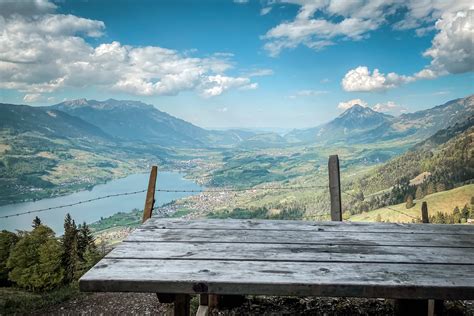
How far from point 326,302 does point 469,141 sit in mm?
101189

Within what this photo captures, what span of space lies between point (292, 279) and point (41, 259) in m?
19.5

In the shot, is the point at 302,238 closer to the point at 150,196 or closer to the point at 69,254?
the point at 150,196

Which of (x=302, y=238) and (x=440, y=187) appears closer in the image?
(x=302, y=238)

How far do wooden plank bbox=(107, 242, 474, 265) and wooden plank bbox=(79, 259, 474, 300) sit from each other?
0.30 ft

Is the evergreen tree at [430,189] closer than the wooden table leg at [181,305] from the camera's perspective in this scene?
No

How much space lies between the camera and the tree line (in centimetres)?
1709

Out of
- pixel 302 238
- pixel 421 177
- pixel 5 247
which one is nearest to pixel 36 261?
pixel 5 247

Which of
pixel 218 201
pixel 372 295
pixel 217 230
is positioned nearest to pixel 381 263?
pixel 372 295

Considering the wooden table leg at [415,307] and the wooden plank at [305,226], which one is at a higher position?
the wooden plank at [305,226]

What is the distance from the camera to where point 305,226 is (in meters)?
2.91

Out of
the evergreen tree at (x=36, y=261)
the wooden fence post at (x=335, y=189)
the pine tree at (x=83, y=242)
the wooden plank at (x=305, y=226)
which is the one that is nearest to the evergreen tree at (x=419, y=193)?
the pine tree at (x=83, y=242)

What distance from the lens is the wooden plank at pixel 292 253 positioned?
2133 mm

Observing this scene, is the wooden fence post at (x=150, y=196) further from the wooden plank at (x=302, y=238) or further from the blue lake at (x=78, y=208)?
the blue lake at (x=78, y=208)

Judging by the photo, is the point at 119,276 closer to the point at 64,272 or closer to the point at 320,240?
the point at 320,240
